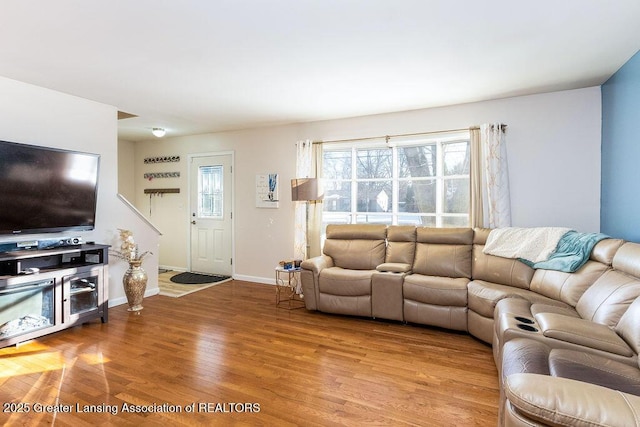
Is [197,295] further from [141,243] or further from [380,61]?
[380,61]

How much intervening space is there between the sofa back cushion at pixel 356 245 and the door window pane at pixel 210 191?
7.51 ft

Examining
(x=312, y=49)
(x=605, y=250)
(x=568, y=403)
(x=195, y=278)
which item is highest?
(x=312, y=49)

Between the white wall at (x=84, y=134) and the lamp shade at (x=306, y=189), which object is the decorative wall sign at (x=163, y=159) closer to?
the white wall at (x=84, y=134)

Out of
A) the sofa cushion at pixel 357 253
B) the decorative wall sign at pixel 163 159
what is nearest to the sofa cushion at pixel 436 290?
the sofa cushion at pixel 357 253

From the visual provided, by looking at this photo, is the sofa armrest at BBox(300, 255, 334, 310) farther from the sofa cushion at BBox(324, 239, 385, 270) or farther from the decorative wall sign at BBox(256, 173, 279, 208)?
the decorative wall sign at BBox(256, 173, 279, 208)

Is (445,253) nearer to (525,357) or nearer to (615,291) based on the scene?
(615,291)

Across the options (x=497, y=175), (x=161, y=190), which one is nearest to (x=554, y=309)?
(x=497, y=175)

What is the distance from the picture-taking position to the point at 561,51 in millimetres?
2551

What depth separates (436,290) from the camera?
3217 mm

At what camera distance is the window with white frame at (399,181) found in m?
4.02

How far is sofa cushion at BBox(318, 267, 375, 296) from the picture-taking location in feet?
11.6

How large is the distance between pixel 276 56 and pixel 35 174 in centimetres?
249

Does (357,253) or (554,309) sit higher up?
(357,253)

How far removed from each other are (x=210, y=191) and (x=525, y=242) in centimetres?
465
